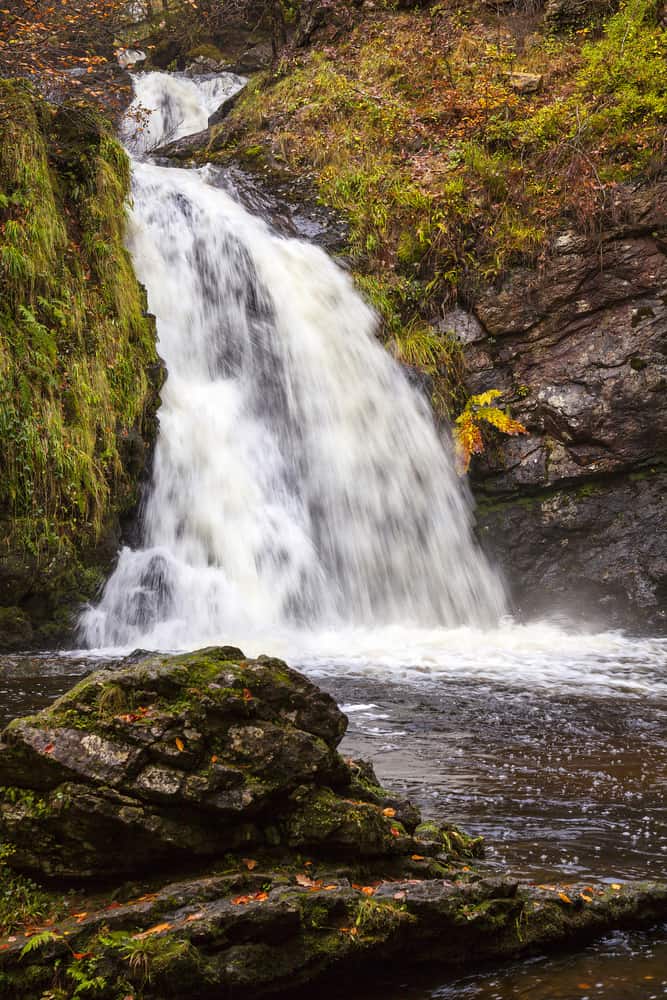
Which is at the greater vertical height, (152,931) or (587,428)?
(587,428)

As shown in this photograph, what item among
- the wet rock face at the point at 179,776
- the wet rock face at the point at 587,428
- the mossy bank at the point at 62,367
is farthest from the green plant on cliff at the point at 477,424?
the wet rock face at the point at 179,776

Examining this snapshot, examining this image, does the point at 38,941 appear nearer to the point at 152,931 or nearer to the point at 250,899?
the point at 152,931

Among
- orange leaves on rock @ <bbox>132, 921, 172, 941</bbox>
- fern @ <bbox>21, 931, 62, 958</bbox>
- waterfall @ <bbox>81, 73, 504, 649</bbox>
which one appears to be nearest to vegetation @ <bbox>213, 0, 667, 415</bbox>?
waterfall @ <bbox>81, 73, 504, 649</bbox>

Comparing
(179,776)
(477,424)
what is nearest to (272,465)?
(477,424)

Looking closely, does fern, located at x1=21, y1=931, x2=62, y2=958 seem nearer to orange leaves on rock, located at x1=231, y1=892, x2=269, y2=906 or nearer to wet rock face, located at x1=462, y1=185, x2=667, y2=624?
orange leaves on rock, located at x1=231, y1=892, x2=269, y2=906

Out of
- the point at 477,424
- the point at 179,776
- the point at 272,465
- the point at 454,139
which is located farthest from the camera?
the point at 454,139

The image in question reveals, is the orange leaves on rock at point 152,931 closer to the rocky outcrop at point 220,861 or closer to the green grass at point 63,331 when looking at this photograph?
the rocky outcrop at point 220,861

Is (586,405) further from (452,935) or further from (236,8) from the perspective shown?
(236,8)

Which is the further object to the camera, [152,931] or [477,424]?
[477,424]

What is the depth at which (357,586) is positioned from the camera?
914 centimetres

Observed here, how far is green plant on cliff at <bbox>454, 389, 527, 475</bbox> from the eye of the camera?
988cm

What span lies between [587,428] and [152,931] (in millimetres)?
8743

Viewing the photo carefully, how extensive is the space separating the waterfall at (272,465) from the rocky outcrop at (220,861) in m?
4.61

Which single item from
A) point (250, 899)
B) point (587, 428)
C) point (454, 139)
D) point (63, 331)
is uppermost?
point (454, 139)
